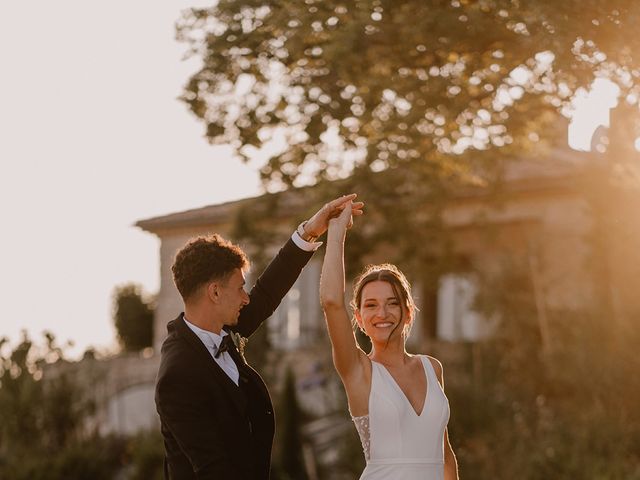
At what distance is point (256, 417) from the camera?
570 cm

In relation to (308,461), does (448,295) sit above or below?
above

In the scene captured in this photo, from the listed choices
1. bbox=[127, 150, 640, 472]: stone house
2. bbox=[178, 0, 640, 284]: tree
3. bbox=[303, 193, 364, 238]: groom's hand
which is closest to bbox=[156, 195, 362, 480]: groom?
bbox=[303, 193, 364, 238]: groom's hand

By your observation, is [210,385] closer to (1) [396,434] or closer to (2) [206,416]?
(2) [206,416]

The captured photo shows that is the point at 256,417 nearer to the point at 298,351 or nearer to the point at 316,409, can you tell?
the point at 316,409

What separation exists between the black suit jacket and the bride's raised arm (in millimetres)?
405

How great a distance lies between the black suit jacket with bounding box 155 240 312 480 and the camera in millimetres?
5285

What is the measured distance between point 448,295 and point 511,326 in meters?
5.52

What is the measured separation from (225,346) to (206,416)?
0.44 metres

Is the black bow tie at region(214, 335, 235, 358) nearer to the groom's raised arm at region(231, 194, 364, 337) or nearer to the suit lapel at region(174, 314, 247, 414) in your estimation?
the suit lapel at region(174, 314, 247, 414)

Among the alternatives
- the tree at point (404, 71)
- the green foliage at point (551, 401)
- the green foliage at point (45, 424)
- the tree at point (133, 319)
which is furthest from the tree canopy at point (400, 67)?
the tree at point (133, 319)

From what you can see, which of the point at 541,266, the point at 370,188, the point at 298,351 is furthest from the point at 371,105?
the point at 298,351

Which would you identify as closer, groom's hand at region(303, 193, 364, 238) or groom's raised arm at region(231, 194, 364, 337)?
groom's hand at region(303, 193, 364, 238)

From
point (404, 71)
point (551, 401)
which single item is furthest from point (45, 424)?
point (404, 71)

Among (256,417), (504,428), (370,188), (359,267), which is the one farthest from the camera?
(359,267)
